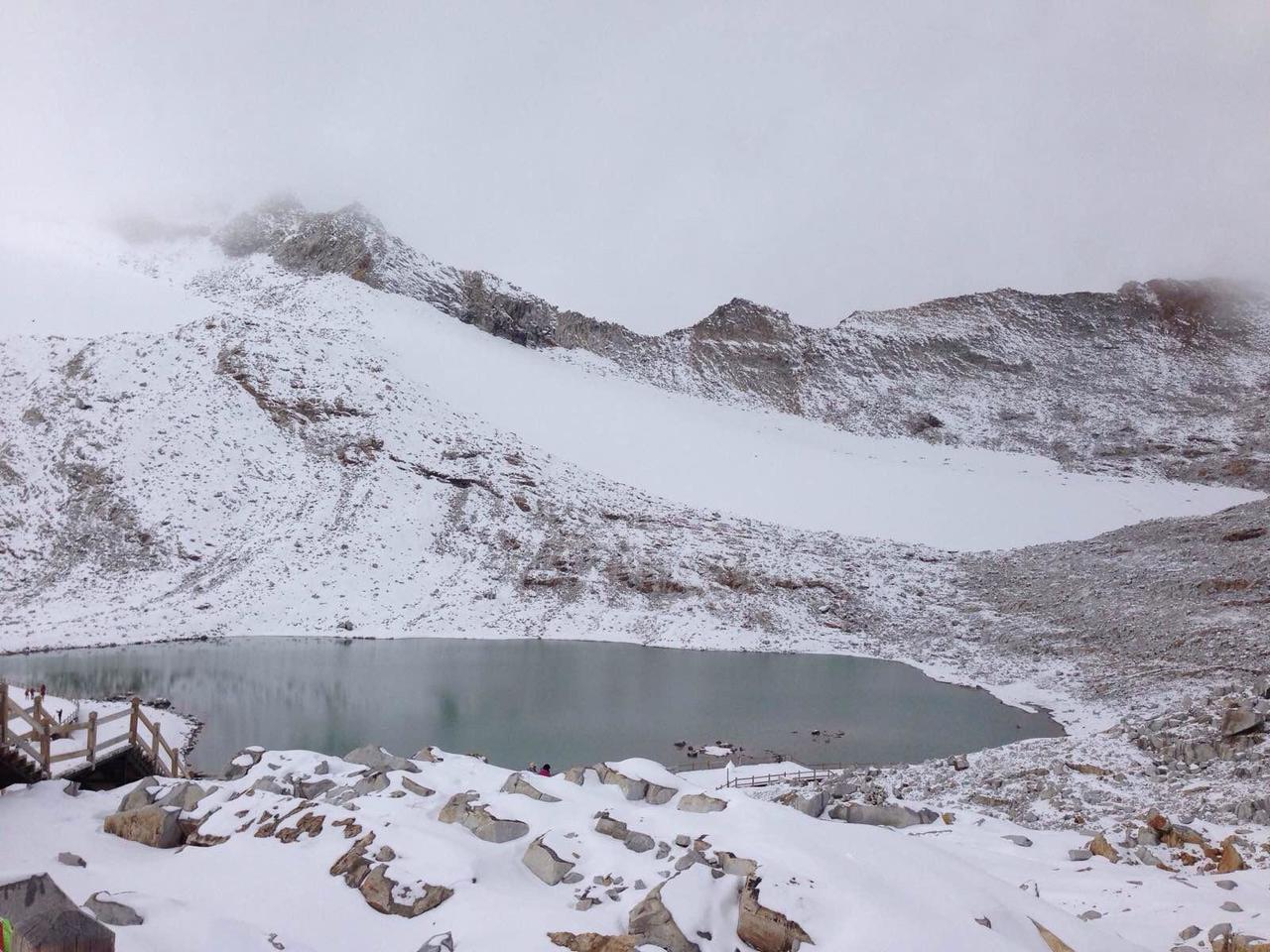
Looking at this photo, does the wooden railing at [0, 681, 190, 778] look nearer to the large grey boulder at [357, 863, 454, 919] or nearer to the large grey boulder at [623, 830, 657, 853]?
the large grey boulder at [357, 863, 454, 919]

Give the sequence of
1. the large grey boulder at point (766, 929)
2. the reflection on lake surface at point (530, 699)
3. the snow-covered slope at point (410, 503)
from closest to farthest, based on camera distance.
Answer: the large grey boulder at point (766, 929) < the reflection on lake surface at point (530, 699) < the snow-covered slope at point (410, 503)

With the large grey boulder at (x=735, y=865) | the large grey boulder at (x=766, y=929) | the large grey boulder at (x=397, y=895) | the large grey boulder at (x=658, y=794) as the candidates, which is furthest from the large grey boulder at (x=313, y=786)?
the large grey boulder at (x=766, y=929)

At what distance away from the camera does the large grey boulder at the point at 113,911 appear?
760 centimetres

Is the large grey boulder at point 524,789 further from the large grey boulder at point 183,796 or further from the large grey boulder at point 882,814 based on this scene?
the large grey boulder at point 882,814

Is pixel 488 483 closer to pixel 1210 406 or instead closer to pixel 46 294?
pixel 46 294

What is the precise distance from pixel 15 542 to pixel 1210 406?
113 metres

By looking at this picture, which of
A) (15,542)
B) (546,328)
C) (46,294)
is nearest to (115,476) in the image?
(15,542)

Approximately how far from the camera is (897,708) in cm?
3384

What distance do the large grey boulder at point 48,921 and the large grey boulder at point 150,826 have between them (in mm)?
8616

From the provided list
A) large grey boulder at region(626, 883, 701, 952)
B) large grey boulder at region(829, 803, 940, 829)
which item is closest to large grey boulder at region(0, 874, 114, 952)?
large grey boulder at region(626, 883, 701, 952)

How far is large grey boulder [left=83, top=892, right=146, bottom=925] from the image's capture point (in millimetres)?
7602

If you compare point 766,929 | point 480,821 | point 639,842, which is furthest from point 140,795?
point 766,929

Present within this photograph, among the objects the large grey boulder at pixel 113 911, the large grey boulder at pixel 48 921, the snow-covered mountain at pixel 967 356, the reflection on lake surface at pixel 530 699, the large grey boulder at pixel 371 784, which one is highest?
the snow-covered mountain at pixel 967 356

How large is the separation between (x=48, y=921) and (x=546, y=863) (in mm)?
7042
